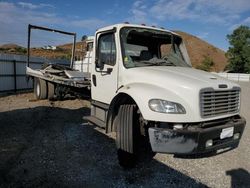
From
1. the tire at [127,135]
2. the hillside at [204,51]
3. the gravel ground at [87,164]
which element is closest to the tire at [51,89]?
the gravel ground at [87,164]

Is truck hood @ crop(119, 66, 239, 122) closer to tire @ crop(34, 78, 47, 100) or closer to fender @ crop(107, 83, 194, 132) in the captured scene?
fender @ crop(107, 83, 194, 132)

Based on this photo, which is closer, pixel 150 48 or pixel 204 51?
pixel 150 48

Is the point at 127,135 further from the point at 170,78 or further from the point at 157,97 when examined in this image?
the point at 170,78

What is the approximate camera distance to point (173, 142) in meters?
4.65

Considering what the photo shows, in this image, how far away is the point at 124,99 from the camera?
575cm

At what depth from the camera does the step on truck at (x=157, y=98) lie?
15.5 feet

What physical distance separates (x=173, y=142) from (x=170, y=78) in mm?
1102

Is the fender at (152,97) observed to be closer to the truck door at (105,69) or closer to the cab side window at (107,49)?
the truck door at (105,69)

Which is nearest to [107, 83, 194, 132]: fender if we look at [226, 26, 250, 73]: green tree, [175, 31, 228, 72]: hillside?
[226, 26, 250, 73]: green tree

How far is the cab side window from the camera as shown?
20.7ft

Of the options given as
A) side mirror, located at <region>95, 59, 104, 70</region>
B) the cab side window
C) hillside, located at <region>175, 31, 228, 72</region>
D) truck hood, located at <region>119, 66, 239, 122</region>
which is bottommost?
truck hood, located at <region>119, 66, 239, 122</region>

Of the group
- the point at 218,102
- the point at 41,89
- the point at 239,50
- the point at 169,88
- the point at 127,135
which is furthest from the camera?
the point at 239,50

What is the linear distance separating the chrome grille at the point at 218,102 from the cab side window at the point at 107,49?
6.94 ft

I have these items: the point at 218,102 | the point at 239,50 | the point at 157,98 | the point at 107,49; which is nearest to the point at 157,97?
the point at 157,98
